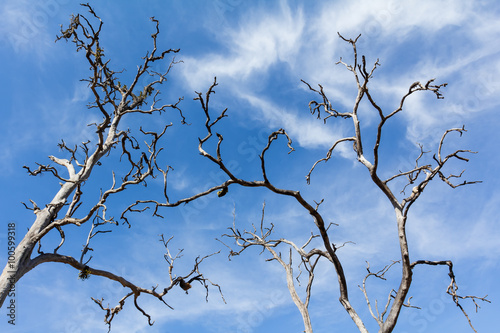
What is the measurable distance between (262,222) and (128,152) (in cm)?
331

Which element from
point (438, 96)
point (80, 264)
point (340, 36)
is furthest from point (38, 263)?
point (438, 96)

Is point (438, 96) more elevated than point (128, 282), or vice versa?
point (438, 96)

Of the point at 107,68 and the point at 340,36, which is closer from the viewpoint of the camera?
the point at 340,36

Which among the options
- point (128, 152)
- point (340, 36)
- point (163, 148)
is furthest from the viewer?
point (128, 152)

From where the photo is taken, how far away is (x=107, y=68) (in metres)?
9.61

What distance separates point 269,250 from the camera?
302 inches

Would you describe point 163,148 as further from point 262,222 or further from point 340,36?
point 340,36

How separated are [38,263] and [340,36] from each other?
6.61 metres

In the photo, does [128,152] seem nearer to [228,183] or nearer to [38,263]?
[38,263]

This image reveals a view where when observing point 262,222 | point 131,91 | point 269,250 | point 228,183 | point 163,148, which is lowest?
point 228,183

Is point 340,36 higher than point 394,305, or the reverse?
point 340,36

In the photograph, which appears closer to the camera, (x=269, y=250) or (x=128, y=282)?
(x=128, y=282)

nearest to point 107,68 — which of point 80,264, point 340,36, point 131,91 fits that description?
point 131,91

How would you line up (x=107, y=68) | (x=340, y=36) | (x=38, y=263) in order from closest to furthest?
(x=340, y=36) < (x=38, y=263) < (x=107, y=68)
